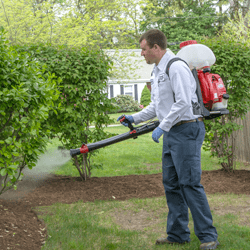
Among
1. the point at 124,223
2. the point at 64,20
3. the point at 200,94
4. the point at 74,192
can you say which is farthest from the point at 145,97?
the point at 200,94

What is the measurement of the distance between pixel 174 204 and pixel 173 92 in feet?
3.93

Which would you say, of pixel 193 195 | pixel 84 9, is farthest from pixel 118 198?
pixel 84 9

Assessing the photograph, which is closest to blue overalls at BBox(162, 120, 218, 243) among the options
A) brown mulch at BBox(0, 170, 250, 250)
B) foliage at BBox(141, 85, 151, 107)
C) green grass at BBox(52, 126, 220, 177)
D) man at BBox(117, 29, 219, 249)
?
man at BBox(117, 29, 219, 249)

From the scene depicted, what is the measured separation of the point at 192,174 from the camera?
3129 mm

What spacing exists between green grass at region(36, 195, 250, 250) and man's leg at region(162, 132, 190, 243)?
0.13 m

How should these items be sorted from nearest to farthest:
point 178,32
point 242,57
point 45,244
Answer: point 45,244 → point 242,57 → point 178,32

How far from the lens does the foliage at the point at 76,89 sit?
5.59 metres

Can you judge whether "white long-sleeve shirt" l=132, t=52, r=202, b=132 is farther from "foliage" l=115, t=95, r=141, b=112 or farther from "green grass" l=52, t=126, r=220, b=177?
"foliage" l=115, t=95, r=141, b=112

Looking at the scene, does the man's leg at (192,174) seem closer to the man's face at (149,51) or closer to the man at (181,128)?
the man at (181,128)

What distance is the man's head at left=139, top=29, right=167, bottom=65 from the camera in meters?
3.24

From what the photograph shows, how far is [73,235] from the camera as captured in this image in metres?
3.70

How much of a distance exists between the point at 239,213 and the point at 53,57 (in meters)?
3.87

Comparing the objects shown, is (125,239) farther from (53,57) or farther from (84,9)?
(84,9)

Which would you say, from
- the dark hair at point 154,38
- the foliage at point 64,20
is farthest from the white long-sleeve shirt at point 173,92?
the foliage at point 64,20
